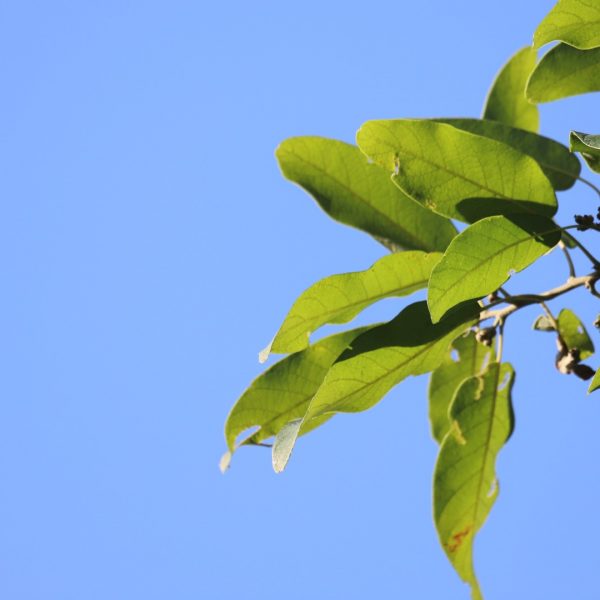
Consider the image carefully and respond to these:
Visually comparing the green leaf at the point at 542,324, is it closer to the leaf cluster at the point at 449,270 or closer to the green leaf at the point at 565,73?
the leaf cluster at the point at 449,270

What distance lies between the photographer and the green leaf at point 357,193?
1714mm

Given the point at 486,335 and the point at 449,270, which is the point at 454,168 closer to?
the point at 449,270

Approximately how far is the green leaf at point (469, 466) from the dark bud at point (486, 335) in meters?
0.06

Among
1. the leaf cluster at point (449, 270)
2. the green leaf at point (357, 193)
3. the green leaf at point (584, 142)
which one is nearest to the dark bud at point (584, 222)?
the leaf cluster at point (449, 270)

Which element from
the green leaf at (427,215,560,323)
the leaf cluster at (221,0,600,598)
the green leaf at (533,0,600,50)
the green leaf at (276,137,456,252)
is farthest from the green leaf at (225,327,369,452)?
the green leaf at (533,0,600,50)

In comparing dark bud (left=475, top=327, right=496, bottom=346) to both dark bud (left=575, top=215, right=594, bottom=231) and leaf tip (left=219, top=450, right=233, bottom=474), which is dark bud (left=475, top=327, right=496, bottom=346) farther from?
leaf tip (left=219, top=450, right=233, bottom=474)

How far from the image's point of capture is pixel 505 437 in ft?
5.90

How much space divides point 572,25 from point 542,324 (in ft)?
2.39

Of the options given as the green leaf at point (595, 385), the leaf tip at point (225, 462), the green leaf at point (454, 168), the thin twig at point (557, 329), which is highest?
the green leaf at point (454, 168)

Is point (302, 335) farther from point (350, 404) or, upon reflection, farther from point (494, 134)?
point (494, 134)

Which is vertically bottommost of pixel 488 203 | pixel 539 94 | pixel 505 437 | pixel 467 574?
pixel 467 574

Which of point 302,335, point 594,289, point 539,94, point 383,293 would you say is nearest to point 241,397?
point 302,335

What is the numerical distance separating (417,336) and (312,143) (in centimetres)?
40

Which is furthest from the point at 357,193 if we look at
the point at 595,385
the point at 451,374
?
the point at 595,385
